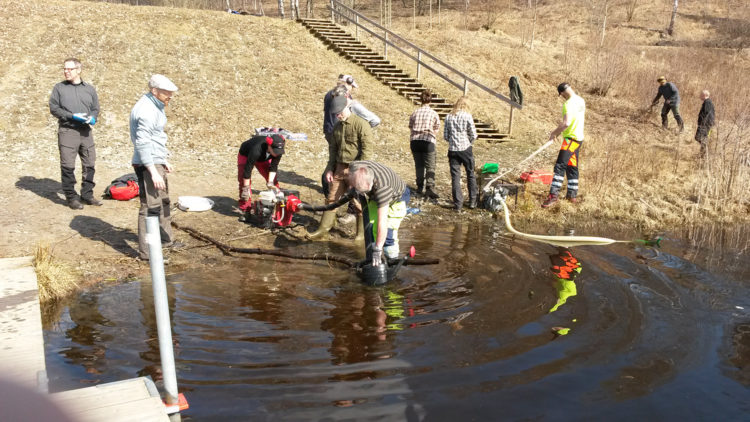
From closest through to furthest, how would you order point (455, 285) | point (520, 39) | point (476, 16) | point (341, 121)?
point (455, 285), point (341, 121), point (520, 39), point (476, 16)

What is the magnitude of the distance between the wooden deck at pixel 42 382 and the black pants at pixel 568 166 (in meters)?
7.64

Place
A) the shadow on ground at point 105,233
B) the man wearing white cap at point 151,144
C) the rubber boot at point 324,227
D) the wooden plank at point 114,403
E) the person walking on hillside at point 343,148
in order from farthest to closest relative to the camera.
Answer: the rubber boot at point 324,227 → the person walking on hillside at point 343,148 → the shadow on ground at point 105,233 → the man wearing white cap at point 151,144 → the wooden plank at point 114,403

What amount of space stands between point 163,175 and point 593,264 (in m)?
5.29

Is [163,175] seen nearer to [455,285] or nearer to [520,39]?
[455,285]

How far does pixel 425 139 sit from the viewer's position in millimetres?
10156

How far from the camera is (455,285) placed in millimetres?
6508

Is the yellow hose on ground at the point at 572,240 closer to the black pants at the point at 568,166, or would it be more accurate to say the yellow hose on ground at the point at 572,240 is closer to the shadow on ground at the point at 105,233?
the black pants at the point at 568,166

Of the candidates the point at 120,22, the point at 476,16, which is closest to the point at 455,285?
the point at 120,22

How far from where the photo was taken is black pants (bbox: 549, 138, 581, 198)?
9562 millimetres

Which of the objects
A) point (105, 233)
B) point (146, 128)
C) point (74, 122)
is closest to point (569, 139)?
point (146, 128)

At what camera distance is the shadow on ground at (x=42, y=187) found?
29.6 feet

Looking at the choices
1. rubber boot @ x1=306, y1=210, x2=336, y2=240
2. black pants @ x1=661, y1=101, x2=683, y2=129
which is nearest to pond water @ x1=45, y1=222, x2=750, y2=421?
rubber boot @ x1=306, y1=210, x2=336, y2=240

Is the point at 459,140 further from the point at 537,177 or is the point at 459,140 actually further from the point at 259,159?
the point at 259,159

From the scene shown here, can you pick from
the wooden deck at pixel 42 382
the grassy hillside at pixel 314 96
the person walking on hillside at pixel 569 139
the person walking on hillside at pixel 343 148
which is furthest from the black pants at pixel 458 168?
the wooden deck at pixel 42 382
